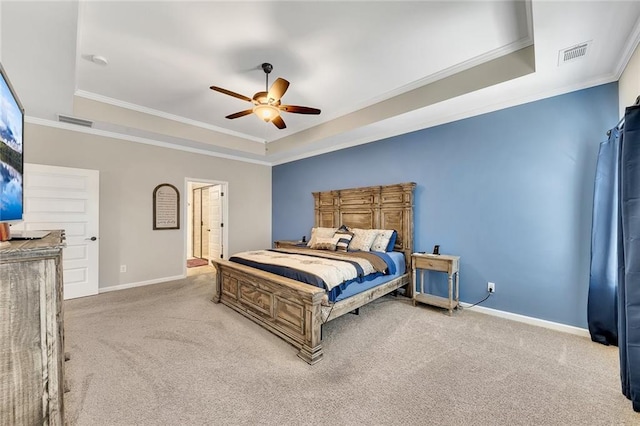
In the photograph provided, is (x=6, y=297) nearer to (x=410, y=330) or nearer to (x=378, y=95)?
(x=410, y=330)

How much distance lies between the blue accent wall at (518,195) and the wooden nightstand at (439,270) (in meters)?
0.14

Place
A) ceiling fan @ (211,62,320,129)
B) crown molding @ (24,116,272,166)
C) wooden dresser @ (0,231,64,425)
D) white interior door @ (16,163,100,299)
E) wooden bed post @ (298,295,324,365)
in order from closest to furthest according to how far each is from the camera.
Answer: wooden dresser @ (0,231,64,425) < wooden bed post @ (298,295,324,365) < ceiling fan @ (211,62,320,129) < white interior door @ (16,163,100,299) < crown molding @ (24,116,272,166)

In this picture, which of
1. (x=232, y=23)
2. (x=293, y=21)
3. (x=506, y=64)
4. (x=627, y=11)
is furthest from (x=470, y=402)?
(x=232, y=23)

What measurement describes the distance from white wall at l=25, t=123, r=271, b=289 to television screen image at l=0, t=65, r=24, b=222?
3074 mm

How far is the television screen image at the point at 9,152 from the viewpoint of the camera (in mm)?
1173

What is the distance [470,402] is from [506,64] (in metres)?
3.07

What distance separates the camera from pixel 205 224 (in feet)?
22.9

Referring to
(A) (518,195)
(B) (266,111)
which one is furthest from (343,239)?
(A) (518,195)

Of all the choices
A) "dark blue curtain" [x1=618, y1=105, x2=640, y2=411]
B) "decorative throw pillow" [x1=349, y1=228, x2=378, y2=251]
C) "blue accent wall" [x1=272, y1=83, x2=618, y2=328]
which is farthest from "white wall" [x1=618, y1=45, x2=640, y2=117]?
"decorative throw pillow" [x1=349, y1=228, x2=378, y2=251]

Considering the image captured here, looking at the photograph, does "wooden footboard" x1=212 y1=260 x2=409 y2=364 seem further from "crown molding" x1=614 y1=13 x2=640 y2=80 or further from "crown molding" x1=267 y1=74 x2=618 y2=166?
"crown molding" x1=614 y1=13 x2=640 y2=80

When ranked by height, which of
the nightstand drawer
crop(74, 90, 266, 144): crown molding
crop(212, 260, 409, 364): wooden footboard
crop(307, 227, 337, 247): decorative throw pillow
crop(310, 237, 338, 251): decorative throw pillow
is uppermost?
crop(74, 90, 266, 144): crown molding

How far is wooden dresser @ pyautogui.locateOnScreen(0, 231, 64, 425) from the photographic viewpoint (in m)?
0.93

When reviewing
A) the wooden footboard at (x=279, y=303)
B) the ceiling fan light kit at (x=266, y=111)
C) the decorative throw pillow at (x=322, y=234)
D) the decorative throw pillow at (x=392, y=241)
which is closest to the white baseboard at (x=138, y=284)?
the wooden footboard at (x=279, y=303)

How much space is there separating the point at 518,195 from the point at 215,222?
224 inches
